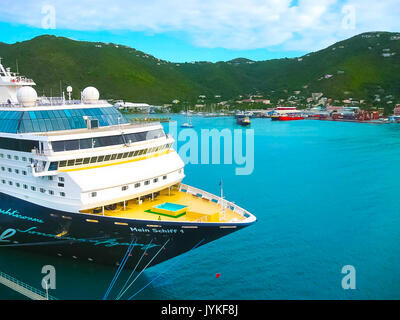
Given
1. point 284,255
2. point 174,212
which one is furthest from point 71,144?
point 284,255

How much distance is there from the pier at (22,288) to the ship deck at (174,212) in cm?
416

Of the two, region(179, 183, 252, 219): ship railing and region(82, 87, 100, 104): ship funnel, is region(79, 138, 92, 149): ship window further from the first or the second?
region(179, 183, 252, 219): ship railing

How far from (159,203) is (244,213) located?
13.9 feet

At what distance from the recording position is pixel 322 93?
176875mm

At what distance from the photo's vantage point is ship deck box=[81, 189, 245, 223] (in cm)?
1728

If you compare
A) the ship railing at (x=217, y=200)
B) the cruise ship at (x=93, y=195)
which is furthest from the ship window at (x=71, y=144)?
the ship railing at (x=217, y=200)

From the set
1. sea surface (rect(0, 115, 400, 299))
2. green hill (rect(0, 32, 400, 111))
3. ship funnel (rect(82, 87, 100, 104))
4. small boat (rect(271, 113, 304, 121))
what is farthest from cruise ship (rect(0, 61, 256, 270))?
green hill (rect(0, 32, 400, 111))

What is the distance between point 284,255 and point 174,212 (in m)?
8.21

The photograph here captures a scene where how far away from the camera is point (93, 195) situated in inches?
663

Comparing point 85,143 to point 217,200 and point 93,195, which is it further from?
point 217,200

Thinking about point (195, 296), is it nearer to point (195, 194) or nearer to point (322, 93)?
point (195, 194)

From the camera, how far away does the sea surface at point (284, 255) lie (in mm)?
18625

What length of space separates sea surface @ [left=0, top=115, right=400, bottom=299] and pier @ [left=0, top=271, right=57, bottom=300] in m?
0.46

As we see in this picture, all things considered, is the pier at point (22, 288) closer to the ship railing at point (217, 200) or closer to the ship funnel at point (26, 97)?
the ship railing at point (217, 200)
